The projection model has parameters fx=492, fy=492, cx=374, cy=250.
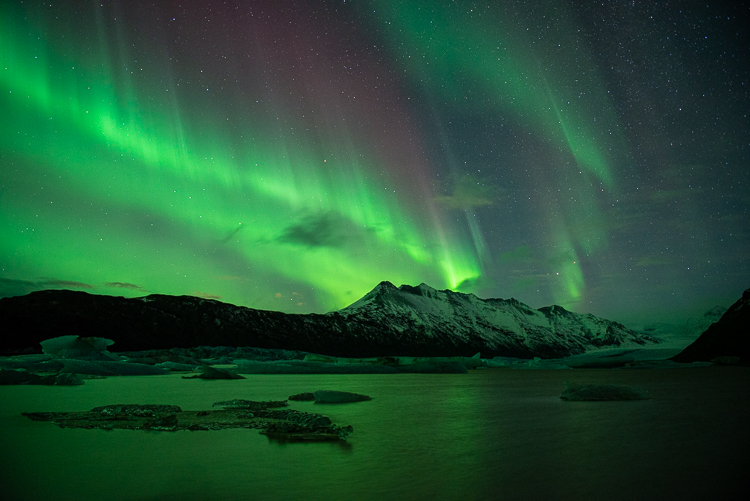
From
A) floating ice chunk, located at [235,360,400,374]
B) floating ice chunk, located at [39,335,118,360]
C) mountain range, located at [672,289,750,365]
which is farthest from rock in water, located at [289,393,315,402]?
mountain range, located at [672,289,750,365]

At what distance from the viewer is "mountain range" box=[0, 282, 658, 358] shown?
103 meters

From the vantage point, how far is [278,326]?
452 feet

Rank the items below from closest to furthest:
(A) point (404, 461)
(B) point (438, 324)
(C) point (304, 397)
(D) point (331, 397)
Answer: (A) point (404, 461), (D) point (331, 397), (C) point (304, 397), (B) point (438, 324)

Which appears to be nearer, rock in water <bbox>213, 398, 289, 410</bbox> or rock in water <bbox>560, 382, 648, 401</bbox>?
rock in water <bbox>213, 398, 289, 410</bbox>

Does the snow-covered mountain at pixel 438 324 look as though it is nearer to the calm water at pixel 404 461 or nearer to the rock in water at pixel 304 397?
the rock in water at pixel 304 397

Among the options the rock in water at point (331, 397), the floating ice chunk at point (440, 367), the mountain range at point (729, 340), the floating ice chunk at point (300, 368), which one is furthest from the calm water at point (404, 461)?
the mountain range at point (729, 340)

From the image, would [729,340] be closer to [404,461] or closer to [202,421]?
[404,461]

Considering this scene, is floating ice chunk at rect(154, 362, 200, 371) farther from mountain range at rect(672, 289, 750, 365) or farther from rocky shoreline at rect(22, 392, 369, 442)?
mountain range at rect(672, 289, 750, 365)

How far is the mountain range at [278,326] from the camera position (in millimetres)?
102562

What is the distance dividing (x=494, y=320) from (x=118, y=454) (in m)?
200

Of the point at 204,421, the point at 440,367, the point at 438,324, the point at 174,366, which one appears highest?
the point at 438,324

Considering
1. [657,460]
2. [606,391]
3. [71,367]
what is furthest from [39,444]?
[71,367]

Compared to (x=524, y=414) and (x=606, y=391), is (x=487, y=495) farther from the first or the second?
(x=606, y=391)

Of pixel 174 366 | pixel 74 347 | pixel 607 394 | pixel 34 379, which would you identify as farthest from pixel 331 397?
pixel 74 347
